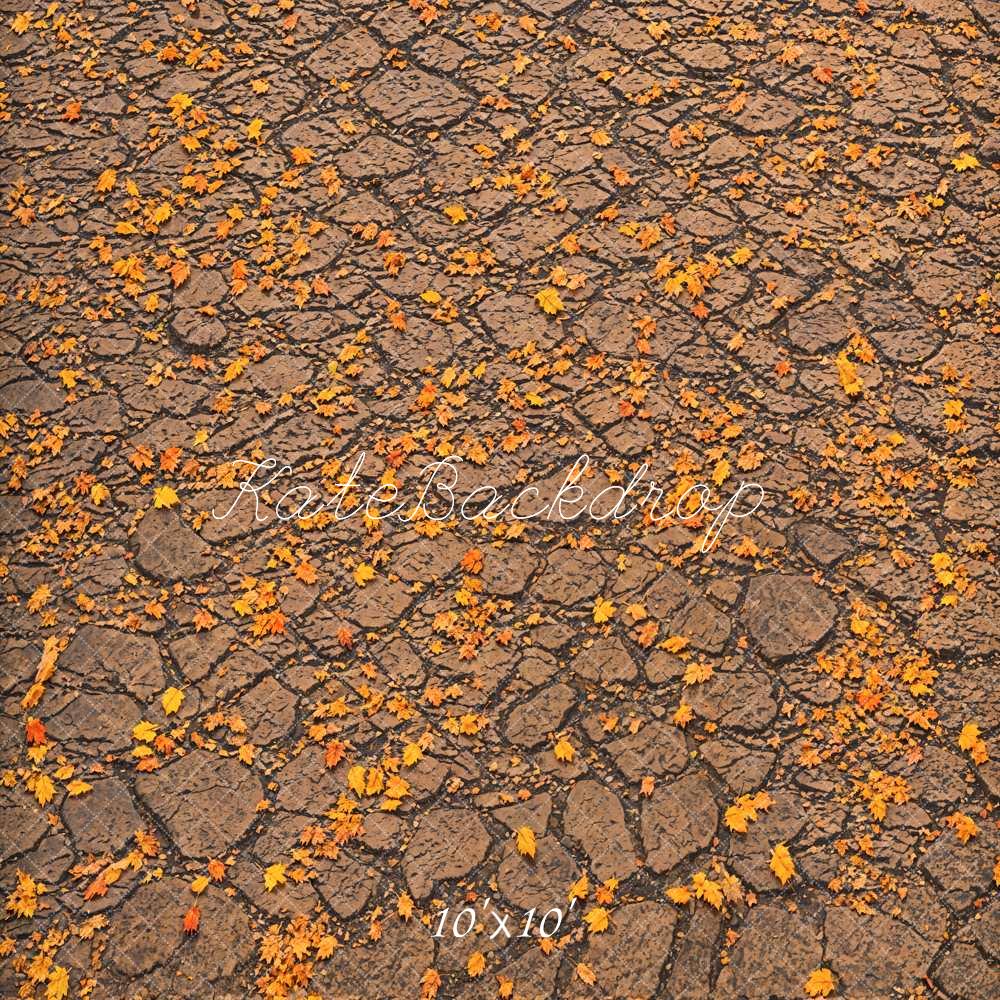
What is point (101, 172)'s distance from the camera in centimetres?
496

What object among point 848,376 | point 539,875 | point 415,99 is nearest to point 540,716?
point 539,875

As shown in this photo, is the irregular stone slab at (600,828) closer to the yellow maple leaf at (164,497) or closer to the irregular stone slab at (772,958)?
the irregular stone slab at (772,958)

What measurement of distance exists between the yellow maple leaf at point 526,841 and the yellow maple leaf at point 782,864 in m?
0.77

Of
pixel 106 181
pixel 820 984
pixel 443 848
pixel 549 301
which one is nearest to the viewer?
pixel 820 984

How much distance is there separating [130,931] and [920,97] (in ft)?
15.5

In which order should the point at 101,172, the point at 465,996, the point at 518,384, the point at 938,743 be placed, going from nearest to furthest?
the point at 465,996 → the point at 938,743 → the point at 518,384 → the point at 101,172

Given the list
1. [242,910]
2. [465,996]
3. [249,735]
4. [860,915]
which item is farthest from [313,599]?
[860,915]

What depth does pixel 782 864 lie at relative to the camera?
3.50 m

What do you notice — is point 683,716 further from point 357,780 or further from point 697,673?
point 357,780

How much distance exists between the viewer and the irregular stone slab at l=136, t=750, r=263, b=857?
11.9 feet

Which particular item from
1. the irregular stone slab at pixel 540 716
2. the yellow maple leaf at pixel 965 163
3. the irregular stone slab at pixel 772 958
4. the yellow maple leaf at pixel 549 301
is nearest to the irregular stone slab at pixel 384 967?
the irregular stone slab at pixel 540 716

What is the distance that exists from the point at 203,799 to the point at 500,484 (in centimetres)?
156

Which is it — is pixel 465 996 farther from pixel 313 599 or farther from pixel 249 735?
pixel 313 599

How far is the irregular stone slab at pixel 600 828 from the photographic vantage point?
140 inches
